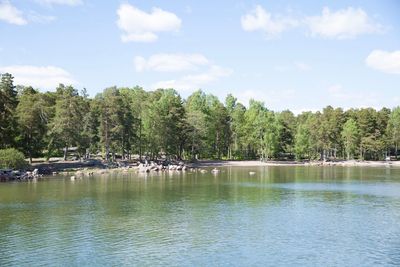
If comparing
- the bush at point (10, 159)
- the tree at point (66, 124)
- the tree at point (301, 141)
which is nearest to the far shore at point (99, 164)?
the tree at point (66, 124)

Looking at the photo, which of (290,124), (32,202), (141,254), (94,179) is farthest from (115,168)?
(290,124)

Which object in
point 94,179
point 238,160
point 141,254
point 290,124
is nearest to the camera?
point 141,254

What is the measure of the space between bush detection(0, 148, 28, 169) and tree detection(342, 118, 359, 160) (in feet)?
277

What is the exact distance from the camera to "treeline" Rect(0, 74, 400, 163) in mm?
83062

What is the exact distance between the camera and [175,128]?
10369cm

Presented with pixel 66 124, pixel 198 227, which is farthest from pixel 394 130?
pixel 198 227

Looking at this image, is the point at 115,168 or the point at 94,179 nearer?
the point at 94,179

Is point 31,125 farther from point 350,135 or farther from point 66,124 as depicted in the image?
point 350,135

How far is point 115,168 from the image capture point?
85125 millimetres

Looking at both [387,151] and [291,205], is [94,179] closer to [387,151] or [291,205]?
[291,205]

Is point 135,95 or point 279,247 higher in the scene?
point 135,95

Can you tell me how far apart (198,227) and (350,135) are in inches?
3917

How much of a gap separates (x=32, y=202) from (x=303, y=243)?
27.1 meters

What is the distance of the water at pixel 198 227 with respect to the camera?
24969 millimetres
